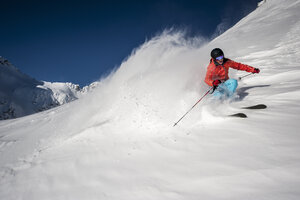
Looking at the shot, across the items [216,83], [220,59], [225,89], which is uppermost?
[220,59]

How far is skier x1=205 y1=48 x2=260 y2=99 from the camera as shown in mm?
4816

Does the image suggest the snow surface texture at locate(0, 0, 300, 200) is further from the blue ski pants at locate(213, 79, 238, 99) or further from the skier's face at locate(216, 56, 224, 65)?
the skier's face at locate(216, 56, 224, 65)

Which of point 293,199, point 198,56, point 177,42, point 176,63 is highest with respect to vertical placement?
point 177,42

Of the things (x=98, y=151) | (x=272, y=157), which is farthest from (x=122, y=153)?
(x=272, y=157)

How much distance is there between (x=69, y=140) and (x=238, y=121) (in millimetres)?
4266

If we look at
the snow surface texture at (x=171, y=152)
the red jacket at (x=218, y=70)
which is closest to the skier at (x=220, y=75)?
the red jacket at (x=218, y=70)

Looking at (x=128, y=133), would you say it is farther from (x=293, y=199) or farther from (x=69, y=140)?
(x=293, y=199)

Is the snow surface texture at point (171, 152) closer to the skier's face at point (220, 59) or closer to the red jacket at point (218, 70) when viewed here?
the red jacket at point (218, 70)

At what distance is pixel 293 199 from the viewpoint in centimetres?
133

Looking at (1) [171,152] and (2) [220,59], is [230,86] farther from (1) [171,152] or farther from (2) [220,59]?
(1) [171,152]

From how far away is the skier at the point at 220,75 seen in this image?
15.8ft

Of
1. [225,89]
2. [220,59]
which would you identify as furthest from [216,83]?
[220,59]

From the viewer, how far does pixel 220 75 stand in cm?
526

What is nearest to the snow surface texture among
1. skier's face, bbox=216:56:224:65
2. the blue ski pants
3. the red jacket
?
the blue ski pants
